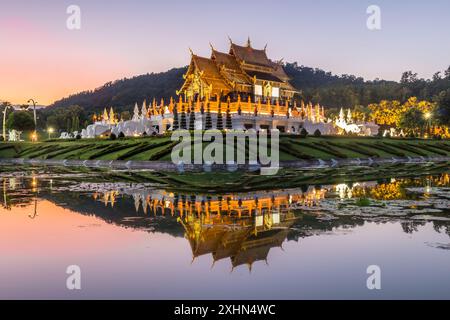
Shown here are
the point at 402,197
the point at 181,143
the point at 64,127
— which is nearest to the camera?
the point at 402,197

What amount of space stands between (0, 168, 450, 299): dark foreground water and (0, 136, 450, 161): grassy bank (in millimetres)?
25030

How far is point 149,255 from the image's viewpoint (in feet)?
37.7

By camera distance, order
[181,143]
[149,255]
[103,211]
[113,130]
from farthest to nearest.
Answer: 1. [113,130]
2. [181,143]
3. [103,211]
4. [149,255]

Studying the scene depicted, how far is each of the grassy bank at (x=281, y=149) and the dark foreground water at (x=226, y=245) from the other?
82.1 ft

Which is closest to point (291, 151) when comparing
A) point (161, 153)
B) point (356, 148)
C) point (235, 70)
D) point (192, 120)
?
point (356, 148)

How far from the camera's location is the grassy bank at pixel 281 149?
4809 centimetres

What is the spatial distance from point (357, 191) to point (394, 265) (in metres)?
14.0

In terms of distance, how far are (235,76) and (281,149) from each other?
27246 mm

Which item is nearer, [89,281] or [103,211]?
[89,281]

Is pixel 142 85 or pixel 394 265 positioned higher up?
pixel 142 85

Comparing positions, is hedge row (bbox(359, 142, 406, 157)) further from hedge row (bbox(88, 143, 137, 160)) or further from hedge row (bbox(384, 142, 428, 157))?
hedge row (bbox(88, 143, 137, 160))

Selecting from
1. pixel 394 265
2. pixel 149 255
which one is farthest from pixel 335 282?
pixel 149 255

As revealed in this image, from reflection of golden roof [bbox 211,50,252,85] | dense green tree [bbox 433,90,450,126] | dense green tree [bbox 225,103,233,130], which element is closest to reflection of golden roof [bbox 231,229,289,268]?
dense green tree [bbox 225,103,233,130]

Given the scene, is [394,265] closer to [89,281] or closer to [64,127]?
[89,281]
